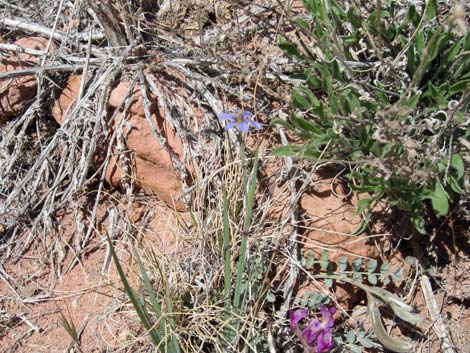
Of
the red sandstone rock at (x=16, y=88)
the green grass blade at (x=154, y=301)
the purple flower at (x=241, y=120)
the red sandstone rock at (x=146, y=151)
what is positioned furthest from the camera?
the red sandstone rock at (x=16, y=88)

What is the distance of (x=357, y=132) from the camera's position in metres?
2.46

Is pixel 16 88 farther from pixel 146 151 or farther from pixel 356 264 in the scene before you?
pixel 356 264

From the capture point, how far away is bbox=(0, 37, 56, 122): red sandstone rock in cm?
309

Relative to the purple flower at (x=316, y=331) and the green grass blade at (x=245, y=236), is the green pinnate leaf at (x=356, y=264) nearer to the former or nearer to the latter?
the purple flower at (x=316, y=331)

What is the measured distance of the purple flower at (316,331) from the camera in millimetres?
2330

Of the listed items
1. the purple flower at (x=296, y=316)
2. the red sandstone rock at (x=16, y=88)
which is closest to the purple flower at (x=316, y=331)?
the purple flower at (x=296, y=316)

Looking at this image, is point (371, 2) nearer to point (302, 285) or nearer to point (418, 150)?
point (418, 150)

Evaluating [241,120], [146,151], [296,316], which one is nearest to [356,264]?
[296,316]

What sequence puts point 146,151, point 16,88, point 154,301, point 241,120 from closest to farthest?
point 154,301 → point 241,120 → point 146,151 → point 16,88

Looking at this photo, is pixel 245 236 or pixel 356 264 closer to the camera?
pixel 245 236

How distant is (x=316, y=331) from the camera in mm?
2373

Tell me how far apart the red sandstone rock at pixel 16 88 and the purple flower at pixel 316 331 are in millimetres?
1605

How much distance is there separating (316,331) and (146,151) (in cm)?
106

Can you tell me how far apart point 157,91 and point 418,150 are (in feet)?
3.73
